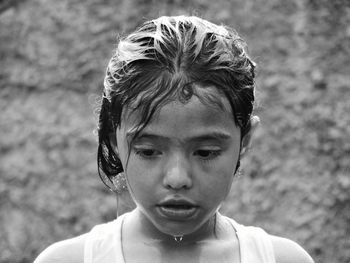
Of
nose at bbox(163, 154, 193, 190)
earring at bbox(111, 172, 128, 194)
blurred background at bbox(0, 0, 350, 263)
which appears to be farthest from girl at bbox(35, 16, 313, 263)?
blurred background at bbox(0, 0, 350, 263)

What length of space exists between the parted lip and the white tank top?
24cm

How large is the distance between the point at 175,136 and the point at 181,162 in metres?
0.06

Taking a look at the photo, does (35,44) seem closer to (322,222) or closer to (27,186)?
(27,186)

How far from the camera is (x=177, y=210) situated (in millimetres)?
1584

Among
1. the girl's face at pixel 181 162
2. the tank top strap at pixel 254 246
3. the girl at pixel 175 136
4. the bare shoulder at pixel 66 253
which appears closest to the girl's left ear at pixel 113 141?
the girl at pixel 175 136

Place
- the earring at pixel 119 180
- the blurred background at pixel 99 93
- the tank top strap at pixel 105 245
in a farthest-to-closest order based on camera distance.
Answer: the blurred background at pixel 99 93 < the earring at pixel 119 180 < the tank top strap at pixel 105 245

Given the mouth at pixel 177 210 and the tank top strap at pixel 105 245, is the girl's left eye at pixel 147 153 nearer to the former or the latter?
the mouth at pixel 177 210

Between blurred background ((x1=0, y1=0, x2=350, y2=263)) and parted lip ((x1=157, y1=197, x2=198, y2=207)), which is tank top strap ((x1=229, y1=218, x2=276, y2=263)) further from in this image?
blurred background ((x1=0, y1=0, x2=350, y2=263))

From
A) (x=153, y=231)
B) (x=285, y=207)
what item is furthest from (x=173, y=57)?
(x=285, y=207)

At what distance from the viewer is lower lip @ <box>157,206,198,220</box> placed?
1.58 meters

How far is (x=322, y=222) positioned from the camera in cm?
281

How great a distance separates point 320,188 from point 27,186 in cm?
114

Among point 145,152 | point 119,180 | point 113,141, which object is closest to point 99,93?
point 119,180

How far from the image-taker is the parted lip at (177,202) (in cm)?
156
